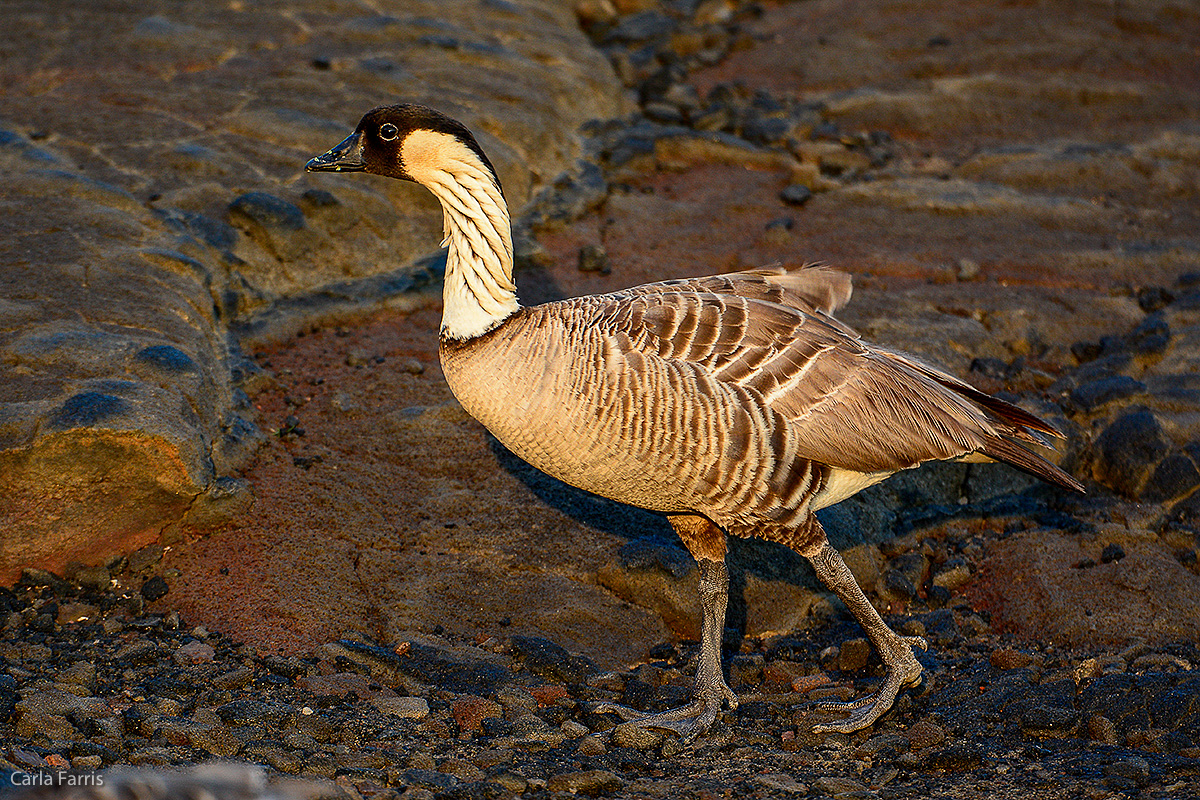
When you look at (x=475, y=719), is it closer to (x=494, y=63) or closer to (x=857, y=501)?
(x=857, y=501)

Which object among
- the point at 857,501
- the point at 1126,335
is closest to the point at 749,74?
the point at 1126,335

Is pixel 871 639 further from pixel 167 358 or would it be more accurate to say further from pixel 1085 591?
pixel 167 358

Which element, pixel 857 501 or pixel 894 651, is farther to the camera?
pixel 857 501

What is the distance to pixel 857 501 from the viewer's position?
24.9 ft

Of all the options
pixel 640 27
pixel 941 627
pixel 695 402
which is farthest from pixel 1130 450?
pixel 640 27

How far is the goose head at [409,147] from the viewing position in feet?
19.4

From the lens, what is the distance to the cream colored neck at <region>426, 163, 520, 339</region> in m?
5.82

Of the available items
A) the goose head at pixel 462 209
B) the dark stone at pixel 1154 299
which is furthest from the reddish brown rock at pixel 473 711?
the dark stone at pixel 1154 299

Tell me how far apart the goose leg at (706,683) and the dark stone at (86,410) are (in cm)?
336

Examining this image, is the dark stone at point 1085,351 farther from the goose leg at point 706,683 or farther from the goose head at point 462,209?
the goose head at point 462,209

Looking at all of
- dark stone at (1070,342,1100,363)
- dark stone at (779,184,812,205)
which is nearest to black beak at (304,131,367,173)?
dark stone at (1070,342,1100,363)

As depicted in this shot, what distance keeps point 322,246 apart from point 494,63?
4527 millimetres

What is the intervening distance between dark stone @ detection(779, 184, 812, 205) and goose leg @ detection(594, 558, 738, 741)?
23.1 ft

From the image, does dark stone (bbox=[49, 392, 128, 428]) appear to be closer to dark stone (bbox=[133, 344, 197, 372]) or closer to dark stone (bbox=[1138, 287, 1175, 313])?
dark stone (bbox=[133, 344, 197, 372])
